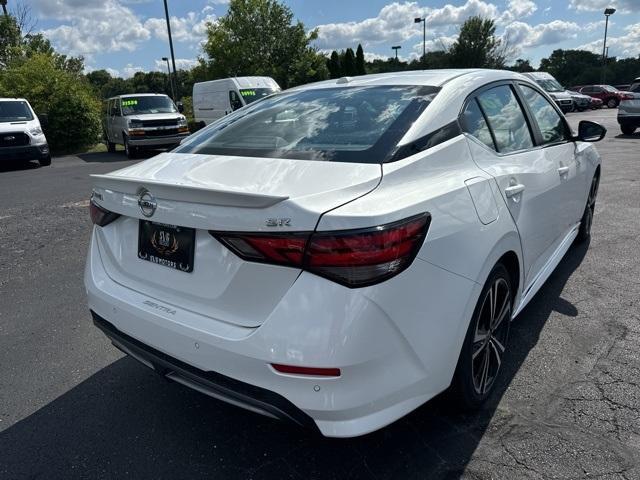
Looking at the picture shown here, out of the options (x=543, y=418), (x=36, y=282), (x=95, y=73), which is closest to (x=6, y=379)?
(x=36, y=282)

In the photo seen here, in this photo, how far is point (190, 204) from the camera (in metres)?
2.08

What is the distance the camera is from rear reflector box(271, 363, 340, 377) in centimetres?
183

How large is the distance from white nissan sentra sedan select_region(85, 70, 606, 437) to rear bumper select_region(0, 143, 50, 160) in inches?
524

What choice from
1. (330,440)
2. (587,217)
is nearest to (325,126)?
(330,440)

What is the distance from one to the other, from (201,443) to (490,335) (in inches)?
61.7

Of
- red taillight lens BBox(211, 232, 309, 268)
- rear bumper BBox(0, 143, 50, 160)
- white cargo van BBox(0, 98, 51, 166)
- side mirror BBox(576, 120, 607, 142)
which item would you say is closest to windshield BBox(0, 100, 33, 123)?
white cargo van BBox(0, 98, 51, 166)

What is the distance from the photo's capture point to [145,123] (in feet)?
53.7

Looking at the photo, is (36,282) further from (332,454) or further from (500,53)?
(500,53)

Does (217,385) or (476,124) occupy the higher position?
(476,124)

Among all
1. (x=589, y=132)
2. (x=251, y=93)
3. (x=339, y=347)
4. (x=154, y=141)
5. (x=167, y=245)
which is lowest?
(x=154, y=141)

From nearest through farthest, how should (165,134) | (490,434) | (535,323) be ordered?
(490,434) < (535,323) < (165,134)

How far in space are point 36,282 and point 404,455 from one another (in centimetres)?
400

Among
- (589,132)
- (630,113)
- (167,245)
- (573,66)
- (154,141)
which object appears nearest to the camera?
(167,245)

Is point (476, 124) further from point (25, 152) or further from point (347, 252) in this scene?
point (25, 152)
